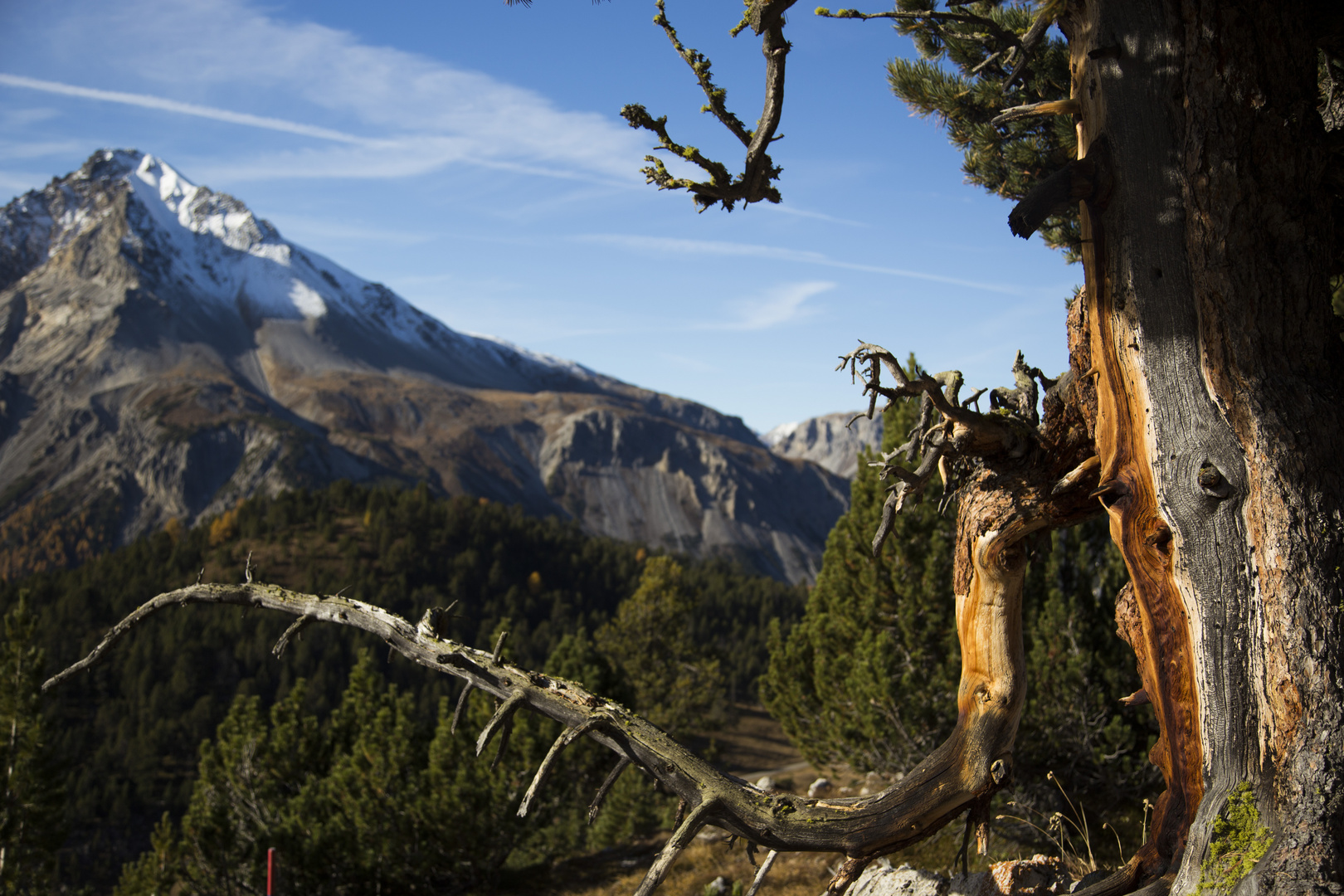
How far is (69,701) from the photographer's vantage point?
2933 inches

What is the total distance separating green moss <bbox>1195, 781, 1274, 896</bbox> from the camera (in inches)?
116

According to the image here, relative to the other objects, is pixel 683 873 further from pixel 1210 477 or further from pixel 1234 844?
pixel 1210 477

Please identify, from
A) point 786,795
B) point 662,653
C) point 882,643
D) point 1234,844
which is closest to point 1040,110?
point 1234,844

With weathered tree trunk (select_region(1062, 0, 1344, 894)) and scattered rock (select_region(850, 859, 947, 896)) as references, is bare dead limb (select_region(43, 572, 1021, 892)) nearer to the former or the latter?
weathered tree trunk (select_region(1062, 0, 1344, 894))

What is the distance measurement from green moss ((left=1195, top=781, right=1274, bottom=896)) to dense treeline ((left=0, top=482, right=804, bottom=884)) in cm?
4020

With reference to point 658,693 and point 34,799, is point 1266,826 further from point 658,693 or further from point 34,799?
point 658,693

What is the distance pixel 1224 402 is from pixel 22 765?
2346cm

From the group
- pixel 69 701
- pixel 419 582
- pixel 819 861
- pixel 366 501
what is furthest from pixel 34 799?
pixel 366 501

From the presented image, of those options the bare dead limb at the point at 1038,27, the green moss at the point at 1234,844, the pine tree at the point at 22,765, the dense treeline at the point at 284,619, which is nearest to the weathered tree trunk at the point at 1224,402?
the green moss at the point at 1234,844

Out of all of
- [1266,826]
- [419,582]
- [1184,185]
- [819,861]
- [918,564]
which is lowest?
[419,582]

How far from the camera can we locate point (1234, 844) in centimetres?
301

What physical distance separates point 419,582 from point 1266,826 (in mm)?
95802

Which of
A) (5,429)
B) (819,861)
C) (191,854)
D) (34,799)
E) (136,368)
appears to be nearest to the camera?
(819,861)

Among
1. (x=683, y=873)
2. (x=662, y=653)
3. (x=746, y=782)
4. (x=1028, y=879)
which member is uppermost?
(x=746, y=782)
